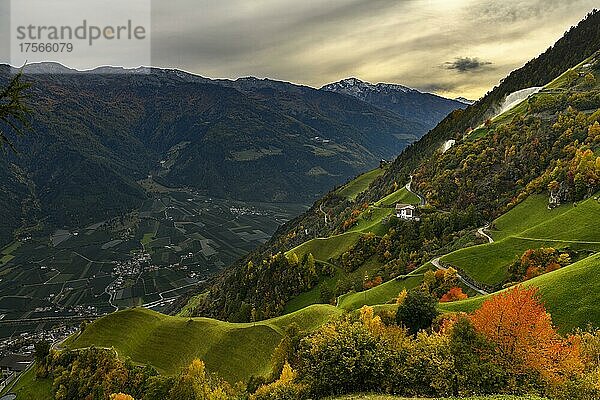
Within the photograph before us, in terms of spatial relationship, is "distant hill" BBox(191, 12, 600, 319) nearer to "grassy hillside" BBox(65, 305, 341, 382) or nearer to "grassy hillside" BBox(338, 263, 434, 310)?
"grassy hillside" BBox(338, 263, 434, 310)

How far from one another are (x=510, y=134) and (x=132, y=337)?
433ft

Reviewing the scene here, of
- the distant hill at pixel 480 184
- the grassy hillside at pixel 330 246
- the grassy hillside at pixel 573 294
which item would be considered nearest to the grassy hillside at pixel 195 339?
the distant hill at pixel 480 184

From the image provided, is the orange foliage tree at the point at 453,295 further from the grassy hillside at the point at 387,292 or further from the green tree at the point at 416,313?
the green tree at the point at 416,313

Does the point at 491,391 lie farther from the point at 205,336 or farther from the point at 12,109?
the point at 205,336

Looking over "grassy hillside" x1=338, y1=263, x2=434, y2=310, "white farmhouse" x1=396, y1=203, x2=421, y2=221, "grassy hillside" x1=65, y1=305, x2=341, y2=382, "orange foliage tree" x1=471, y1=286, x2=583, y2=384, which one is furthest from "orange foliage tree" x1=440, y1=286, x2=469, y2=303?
"white farmhouse" x1=396, y1=203, x2=421, y2=221

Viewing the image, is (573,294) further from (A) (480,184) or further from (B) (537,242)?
(A) (480,184)

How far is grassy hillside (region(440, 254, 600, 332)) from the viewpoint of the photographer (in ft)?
156

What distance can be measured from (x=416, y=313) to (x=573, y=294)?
18.9m

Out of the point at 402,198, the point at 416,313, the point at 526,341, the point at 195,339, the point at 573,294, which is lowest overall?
the point at 195,339

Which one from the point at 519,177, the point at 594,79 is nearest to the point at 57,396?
the point at 519,177

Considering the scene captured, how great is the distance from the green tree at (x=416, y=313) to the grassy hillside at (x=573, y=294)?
7953 mm

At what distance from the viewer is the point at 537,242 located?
80625 mm

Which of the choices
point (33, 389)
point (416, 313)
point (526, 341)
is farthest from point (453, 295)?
point (33, 389)

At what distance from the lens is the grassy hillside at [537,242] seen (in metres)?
75.8
